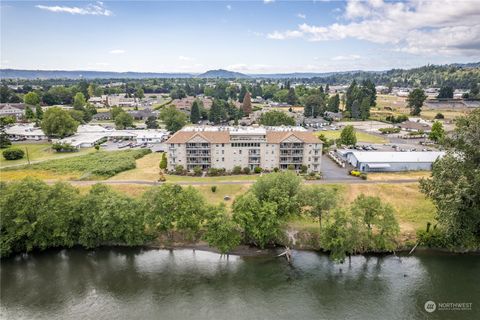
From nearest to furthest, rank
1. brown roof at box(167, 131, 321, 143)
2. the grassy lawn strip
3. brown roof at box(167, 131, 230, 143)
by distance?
the grassy lawn strip < brown roof at box(167, 131, 230, 143) < brown roof at box(167, 131, 321, 143)

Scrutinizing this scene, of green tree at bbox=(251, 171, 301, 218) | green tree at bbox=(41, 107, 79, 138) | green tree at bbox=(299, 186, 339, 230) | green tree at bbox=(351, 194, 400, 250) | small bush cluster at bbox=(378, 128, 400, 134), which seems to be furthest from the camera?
small bush cluster at bbox=(378, 128, 400, 134)

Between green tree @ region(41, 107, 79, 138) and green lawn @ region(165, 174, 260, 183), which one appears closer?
green lawn @ region(165, 174, 260, 183)

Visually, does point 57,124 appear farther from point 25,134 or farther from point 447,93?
point 447,93

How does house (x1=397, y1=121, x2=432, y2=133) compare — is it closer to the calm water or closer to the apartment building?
the apartment building

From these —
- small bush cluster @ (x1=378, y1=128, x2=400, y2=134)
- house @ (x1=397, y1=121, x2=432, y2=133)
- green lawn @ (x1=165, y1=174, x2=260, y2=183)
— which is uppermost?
house @ (x1=397, y1=121, x2=432, y2=133)

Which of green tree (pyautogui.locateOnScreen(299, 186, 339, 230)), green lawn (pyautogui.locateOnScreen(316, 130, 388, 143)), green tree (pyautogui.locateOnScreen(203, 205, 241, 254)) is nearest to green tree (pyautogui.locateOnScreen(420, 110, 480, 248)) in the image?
green tree (pyautogui.locateOnScreen(299, 186, 339, 230))

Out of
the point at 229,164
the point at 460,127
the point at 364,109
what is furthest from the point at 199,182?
the point at 364,109

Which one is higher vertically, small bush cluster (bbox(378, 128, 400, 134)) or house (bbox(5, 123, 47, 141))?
house (bbox(5, 123, 47, 141))
